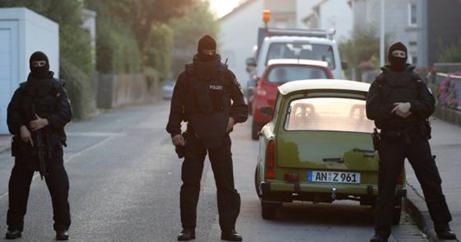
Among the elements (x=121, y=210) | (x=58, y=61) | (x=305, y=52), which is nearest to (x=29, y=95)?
(x=121, y=210)

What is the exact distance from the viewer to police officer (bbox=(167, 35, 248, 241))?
9555 millimetres

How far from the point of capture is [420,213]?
443 inches

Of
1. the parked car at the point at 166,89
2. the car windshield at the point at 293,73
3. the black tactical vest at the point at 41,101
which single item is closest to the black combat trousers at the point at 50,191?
the black tactical vest at the point at 41,101

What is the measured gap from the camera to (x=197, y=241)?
32.3 ft

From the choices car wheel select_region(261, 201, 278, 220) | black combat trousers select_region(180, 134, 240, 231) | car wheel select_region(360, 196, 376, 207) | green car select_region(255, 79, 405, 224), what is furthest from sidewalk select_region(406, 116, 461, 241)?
black combat trousers select_region(180, 134, 240, 231)

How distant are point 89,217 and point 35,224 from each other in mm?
758

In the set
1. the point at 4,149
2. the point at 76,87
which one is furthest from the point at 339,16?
the point at 4,149

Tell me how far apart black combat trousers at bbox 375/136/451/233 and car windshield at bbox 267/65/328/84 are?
13.0 metres

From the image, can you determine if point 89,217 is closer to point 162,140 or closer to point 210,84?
point 210,84

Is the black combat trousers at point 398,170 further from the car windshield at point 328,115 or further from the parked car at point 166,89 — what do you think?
the parked car at point 166,89

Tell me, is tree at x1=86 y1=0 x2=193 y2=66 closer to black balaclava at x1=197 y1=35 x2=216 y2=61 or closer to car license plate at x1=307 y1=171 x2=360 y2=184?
car license plate at x1=307 y1=171 x2=360 y2=184

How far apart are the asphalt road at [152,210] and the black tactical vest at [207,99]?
3.47 feet

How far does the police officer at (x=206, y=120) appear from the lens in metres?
9.55

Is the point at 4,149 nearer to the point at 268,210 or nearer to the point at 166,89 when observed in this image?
the point at 268,210
